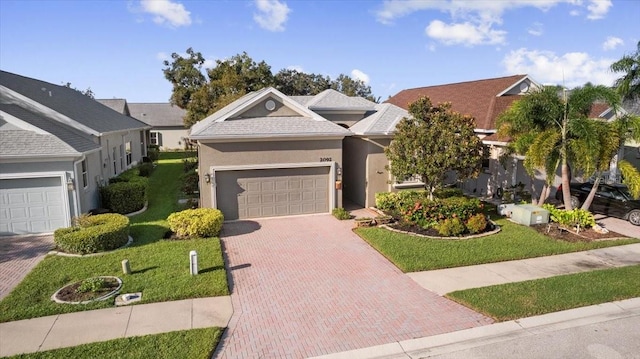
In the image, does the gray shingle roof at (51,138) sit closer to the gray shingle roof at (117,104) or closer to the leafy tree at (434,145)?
the leafy tree at (434,145)

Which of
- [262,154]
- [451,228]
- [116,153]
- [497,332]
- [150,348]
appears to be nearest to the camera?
[150,348]

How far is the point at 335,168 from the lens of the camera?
18016 millimetres

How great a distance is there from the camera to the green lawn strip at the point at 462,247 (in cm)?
1234

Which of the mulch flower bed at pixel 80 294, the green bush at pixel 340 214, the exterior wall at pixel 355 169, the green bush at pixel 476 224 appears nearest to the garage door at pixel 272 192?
the green bush at pixel 340 214

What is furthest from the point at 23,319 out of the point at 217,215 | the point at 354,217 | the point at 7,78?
the point at 7,78

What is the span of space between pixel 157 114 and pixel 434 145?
1650 inches

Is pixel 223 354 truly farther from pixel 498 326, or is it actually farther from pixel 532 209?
pixel 532 209

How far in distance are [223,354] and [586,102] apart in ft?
50.9

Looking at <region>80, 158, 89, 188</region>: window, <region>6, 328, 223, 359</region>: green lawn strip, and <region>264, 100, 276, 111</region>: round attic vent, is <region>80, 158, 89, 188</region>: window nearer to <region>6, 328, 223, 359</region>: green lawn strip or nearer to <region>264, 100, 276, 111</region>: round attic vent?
<region>264, 100, 276, 111</region>: round attic vent

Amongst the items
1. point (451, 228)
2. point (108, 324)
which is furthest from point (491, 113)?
point (108, 324)

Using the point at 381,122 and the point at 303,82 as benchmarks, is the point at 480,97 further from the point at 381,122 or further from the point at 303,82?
the point at 303,82

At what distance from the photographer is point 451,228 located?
14773 millimetres

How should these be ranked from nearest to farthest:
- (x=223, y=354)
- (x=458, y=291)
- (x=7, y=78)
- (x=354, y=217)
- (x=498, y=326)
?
1. (x=223, y=354)
2. (x=498, y=326)
3. (x=458, y=291)
4. (x=354, y=217)
5. (x=7, y=78)

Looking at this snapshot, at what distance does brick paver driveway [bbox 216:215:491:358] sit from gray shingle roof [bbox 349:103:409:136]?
5678mm
